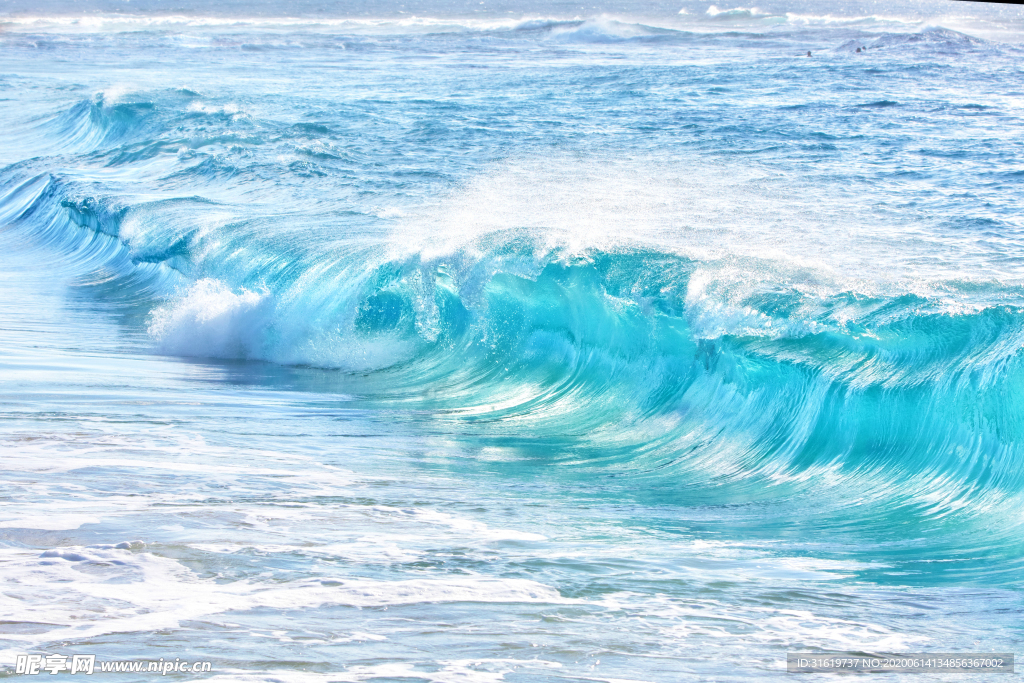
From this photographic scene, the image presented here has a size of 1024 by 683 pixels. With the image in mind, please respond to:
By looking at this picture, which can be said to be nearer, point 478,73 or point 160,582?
point 160,582

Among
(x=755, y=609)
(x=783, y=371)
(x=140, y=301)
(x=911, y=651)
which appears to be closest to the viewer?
(x=911, y=651)

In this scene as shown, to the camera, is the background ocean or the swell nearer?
the background ocean

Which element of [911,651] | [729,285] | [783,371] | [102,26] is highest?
[102,26]

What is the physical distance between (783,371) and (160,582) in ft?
12.8

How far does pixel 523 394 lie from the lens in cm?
688

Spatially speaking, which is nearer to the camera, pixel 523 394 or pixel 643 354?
pixel 643 354

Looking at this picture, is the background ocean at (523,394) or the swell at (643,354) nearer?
the background ocean at (523,394)

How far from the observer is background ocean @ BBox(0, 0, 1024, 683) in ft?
10.6

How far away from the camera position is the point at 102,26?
4531 cm

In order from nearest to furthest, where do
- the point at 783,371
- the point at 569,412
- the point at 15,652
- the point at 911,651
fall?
the point at 15,652 < the point at 911,651 < the point at 783,371 < the point at 569,412

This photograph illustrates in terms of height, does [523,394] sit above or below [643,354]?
below

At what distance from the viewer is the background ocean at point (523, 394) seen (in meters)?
3.22

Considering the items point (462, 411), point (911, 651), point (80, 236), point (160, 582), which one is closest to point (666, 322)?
point (462, 411)

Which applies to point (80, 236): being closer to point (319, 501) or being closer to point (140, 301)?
point (140, 301)
